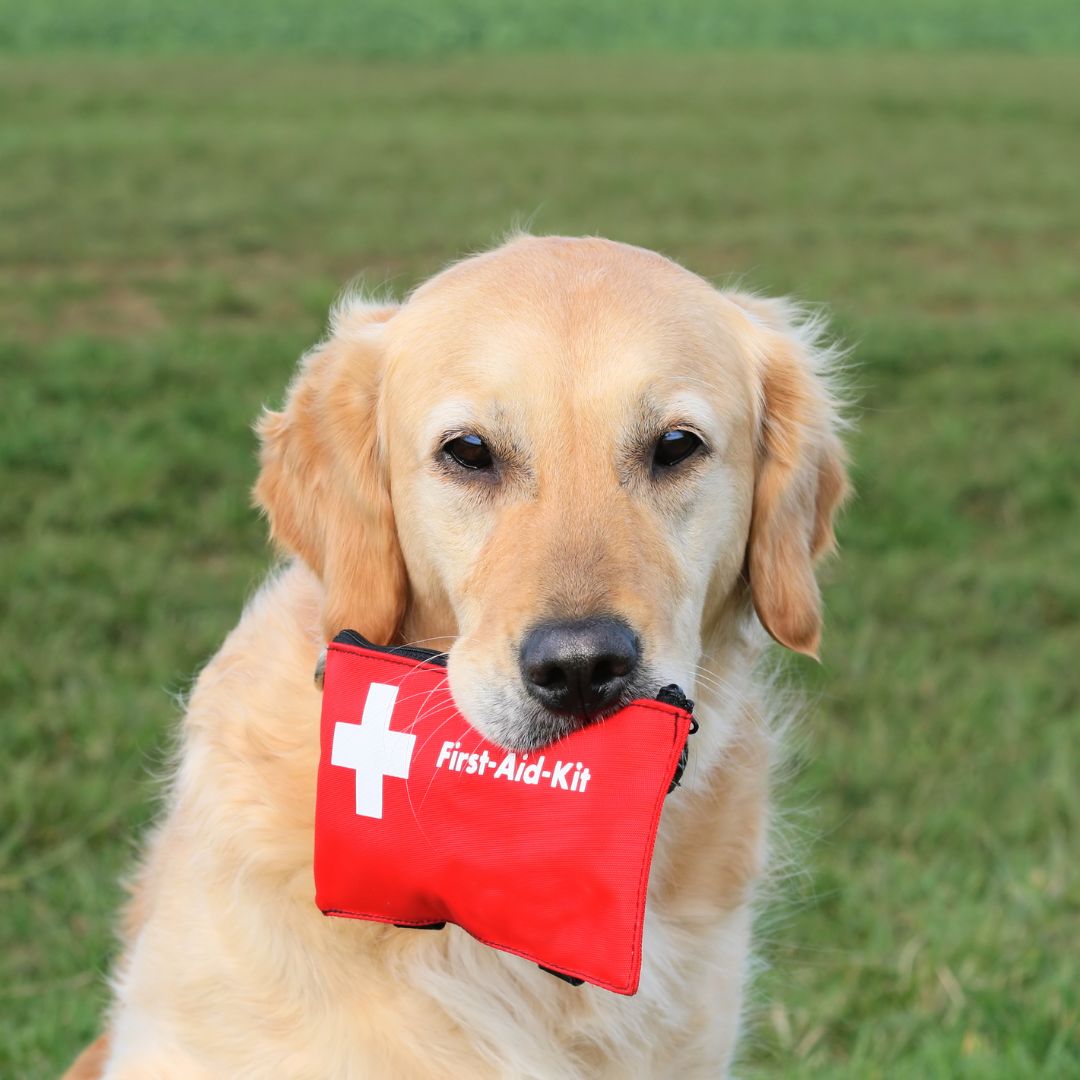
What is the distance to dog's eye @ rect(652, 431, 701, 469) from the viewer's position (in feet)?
9.24

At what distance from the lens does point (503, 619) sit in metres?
2.49

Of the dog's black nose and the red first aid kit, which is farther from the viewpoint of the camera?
the dog's black nose

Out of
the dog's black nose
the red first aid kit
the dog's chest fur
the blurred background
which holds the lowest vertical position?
the blurred background

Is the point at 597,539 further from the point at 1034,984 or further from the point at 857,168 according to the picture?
the point at 857,168

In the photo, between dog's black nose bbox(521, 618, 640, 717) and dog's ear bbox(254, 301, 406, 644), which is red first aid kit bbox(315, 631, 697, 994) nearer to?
dog's black nose bbox(521, 618, 640, 717)

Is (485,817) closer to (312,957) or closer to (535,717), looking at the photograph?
(535,717)

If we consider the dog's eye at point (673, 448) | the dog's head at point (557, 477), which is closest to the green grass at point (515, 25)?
the dog's head at point (557, 477)

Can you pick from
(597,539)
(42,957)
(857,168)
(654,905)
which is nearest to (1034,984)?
(654,905)

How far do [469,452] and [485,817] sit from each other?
767mm

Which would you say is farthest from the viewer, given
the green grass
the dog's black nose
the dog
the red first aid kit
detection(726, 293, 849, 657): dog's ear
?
the green grass

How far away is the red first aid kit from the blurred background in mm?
1522

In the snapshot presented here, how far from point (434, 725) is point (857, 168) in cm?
1452

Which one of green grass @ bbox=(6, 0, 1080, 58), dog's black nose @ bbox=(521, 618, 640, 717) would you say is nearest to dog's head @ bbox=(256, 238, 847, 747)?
dog's black nose @ bbox=(521, 618, 640, 717)

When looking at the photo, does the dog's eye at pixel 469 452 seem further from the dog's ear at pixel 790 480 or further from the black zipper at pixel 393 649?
the dog's ear at pixel 790 480
